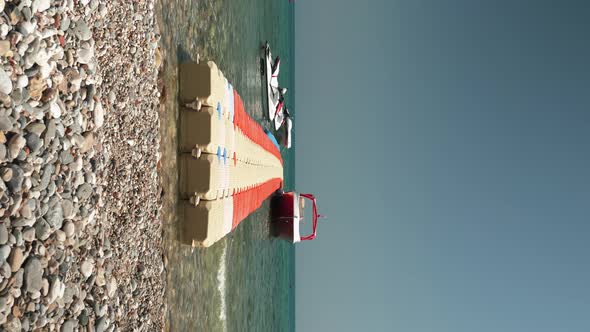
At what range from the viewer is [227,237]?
803 cm

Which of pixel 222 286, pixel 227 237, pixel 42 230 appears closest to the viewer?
pixel 42 230

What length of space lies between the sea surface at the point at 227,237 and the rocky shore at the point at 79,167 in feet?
1.10

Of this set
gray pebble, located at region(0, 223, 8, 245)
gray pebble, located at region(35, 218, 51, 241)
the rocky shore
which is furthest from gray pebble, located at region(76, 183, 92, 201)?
gray pebble, located at region(0, 223, 8, 245)

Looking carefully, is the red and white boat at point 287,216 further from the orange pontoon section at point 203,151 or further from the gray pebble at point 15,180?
the gray pebble at point 15,180

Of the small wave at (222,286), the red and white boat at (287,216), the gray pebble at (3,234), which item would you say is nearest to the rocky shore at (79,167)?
the gray pebble at (3,234)

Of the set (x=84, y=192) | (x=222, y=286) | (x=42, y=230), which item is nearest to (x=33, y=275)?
(x=42, y=230)

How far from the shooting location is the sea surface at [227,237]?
185 inches

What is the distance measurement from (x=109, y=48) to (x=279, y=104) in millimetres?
12306

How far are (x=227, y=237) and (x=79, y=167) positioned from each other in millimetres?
5041

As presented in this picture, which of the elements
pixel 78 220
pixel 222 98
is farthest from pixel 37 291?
pixel 222 98

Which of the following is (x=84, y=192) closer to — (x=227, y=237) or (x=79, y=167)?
(x=79, y=167)

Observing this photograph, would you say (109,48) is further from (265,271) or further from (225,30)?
(265,271)

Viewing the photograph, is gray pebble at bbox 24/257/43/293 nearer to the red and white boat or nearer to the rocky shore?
the rocky shore

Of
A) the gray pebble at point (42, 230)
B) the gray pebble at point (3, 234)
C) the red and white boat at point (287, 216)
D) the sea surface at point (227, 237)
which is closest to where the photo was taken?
the gray pebble at point (3, 234)
